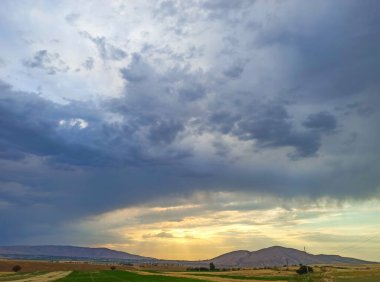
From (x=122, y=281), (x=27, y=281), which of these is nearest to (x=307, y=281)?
(x=122, y=281)

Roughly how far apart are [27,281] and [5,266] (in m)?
99.3

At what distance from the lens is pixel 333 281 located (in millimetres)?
94500

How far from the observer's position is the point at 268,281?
100625 mm

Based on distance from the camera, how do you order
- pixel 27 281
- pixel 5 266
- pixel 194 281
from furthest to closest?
pixel 5 266, pixel 27 281, pixel 194 281

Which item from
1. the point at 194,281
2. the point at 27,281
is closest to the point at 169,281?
the point at 194,281

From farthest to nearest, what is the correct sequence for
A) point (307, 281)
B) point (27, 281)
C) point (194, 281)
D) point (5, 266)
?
point (5, 266) < point (27, 281) < point (194, 281) < point (307, 281)

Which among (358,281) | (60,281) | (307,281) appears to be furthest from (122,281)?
(358,281)

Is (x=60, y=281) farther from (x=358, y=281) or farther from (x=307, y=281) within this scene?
(x=358, y=281)

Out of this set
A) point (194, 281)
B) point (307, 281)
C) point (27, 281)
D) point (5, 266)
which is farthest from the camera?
point (5, 266)

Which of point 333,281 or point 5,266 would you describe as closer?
point 333,281

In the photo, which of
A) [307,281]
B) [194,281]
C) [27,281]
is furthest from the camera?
[27,281]

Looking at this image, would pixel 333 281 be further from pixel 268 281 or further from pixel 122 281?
pixel 122 281

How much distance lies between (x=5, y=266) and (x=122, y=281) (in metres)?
113

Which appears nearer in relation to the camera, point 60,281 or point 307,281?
point 307,281
